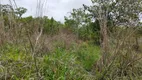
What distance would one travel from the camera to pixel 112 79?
3889 millimetres

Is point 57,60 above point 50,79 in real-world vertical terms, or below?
above

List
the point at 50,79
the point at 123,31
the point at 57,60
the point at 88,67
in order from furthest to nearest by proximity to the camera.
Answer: the point at 88,67 < the point at 123,31 < the point at 57,60 < the point at 50,79

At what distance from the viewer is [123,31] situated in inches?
161

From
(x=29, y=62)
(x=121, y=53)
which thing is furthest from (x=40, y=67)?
(x=121, y=53)

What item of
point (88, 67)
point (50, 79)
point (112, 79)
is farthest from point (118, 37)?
point (88, 67)

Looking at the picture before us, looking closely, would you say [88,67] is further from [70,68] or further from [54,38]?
[54,38]

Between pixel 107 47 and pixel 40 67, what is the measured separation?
1.36 m

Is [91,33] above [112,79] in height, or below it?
above

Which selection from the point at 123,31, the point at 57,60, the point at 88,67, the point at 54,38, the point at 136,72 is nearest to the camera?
the point at 57,60

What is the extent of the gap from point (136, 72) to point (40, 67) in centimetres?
204

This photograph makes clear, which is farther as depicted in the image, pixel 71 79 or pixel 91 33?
pixel 91 33

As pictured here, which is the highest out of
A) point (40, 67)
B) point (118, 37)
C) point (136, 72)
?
point (118, 37)

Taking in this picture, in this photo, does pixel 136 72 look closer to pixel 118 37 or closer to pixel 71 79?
pixel 118 37

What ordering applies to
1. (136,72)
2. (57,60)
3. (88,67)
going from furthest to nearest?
(88,67) → (136,72) → (57,60)
